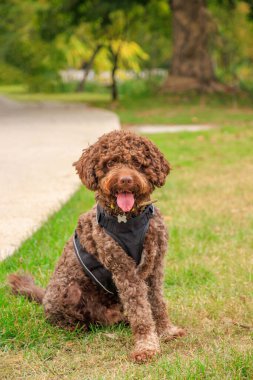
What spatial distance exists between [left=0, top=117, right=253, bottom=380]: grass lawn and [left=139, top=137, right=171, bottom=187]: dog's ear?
1026 millimetres

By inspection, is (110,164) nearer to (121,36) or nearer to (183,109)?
(183,109)

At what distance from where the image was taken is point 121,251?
4.02 m

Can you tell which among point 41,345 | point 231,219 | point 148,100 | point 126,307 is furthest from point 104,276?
point 148,100

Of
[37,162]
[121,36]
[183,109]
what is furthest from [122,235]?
[121,36]

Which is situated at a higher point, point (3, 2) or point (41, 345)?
point (3, 2)

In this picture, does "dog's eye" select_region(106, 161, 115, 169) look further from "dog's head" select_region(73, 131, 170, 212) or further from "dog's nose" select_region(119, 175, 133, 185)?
"dog's nose" select_region(119, 175, 133, 185)

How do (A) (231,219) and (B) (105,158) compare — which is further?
(A) (231,219)

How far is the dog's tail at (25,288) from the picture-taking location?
4.68 meters

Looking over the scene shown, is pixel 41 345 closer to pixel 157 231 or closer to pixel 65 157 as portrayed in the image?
pixel 157 231

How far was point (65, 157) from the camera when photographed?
37.4ft

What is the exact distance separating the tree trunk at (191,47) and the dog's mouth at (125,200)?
19.3m

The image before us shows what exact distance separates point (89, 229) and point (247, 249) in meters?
2.34

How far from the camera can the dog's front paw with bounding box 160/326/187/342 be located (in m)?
4.20

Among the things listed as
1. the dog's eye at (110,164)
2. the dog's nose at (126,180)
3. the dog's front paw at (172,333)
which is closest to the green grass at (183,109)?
the dog's front paw at (172,333)
